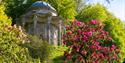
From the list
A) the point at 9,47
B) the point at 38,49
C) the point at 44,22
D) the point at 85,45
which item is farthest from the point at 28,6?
the point at 9,47

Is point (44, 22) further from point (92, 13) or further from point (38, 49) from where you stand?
point (38, 49)

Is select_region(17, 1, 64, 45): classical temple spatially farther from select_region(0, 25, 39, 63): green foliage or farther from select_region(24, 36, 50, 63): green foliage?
select_region(0, 25, 39, 63): green foliage

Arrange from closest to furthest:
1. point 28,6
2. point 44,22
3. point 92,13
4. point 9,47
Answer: point 9,47
point 44,22
point 28,6
point 92,13

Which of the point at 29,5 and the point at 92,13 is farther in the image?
the point at 92,13

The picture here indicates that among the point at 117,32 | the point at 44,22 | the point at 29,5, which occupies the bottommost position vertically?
the point at 117,32

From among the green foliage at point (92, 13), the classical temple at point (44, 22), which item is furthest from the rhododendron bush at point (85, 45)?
the green foliage at point (92, 13)

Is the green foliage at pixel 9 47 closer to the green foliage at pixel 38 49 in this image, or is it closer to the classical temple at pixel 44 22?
the green foliage at pixel 38 49

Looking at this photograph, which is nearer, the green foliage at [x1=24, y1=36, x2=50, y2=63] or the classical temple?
the green foliage at [x1=24, y1=36, x2=50, y2=63]

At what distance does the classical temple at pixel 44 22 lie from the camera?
47281 mm

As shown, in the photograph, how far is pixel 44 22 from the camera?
157 feet

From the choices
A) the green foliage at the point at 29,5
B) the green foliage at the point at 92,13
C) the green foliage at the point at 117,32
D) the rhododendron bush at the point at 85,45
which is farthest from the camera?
the green foliage at the point at 92,13

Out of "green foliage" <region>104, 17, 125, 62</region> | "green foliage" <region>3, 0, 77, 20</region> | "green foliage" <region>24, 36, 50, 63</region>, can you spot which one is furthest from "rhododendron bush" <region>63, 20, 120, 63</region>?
"green foliage" <region>3, 0, 77, 20</region>

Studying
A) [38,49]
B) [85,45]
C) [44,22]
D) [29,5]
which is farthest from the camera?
[29,5]

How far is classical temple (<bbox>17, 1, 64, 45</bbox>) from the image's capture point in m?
47.3
